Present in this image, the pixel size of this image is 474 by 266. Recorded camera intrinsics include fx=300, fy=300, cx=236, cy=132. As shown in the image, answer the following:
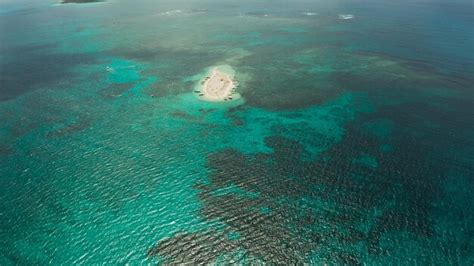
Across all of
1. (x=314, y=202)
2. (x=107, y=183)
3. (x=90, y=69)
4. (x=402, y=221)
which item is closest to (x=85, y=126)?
(x=107, y=183)

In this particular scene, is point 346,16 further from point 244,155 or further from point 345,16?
point 244,155

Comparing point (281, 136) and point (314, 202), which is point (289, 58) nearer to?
point (281, 136)

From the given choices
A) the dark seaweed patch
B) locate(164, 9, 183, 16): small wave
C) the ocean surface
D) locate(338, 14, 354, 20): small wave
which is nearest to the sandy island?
the ocean surface

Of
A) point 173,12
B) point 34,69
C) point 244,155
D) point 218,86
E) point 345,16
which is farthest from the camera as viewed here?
point 173,12

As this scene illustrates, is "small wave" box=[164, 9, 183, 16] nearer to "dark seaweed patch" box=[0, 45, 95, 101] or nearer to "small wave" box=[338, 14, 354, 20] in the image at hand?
"dark seaweed patch" box=[0, 45, 95, 101]

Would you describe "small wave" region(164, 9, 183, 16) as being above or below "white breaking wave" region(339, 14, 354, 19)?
above

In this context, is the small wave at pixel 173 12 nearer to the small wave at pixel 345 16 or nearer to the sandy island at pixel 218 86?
the small wave at pixel 345 16

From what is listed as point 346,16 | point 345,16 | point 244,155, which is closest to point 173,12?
point 345,16
